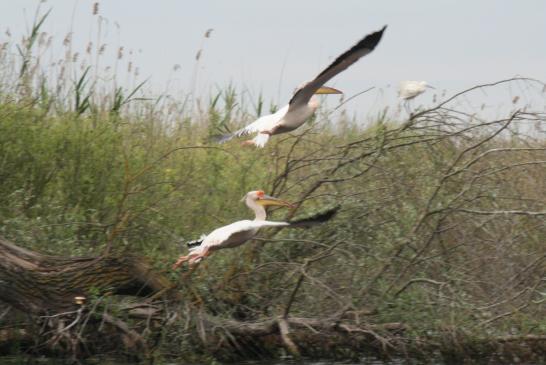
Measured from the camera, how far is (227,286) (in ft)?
31.8

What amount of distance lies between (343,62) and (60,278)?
2.66 metres

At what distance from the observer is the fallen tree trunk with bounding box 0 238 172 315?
8.95 meters

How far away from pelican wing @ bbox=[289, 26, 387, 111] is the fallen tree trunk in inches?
77.0

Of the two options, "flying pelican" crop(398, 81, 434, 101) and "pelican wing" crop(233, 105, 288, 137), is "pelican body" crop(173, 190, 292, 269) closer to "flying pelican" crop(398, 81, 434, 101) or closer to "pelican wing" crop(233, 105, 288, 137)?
"pelican wing" crop(233, 105, 288, 137)

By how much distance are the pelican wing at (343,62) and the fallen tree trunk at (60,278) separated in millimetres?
1957

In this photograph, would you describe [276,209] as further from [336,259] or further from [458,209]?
[458,209]

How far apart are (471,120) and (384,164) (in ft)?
2.58

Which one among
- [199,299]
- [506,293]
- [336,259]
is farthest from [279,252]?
[506,293]

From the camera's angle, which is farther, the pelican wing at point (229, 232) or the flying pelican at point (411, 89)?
the flying pelican at point (411, 89)

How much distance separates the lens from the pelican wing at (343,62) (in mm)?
9008

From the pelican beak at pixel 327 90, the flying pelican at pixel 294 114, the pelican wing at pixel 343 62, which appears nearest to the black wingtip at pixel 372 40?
the pelican wing at pixel 343 62

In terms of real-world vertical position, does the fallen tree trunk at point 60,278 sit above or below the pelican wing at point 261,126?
below

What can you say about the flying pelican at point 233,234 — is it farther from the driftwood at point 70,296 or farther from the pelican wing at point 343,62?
the pelican wing at point 343,62

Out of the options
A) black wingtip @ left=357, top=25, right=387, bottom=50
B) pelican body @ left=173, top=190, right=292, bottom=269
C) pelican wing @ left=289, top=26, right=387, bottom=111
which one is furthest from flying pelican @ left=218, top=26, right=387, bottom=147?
pelican body @ left=173, top=190, right=292, bottom=269
